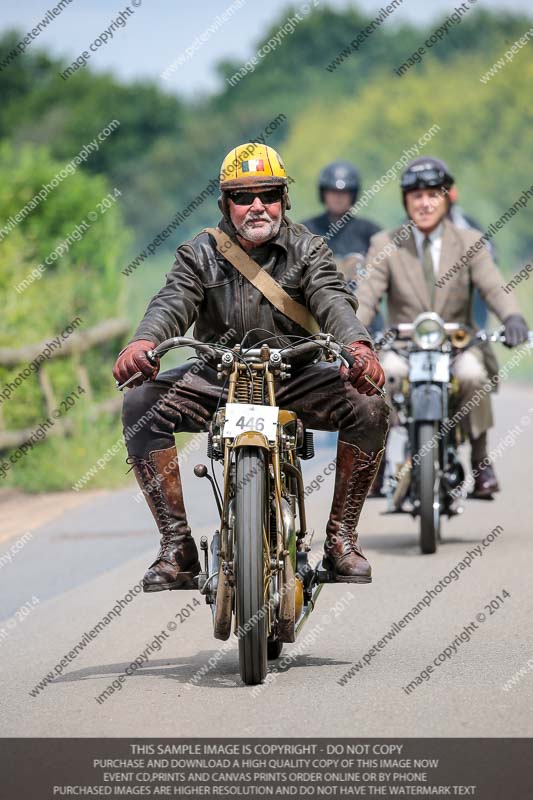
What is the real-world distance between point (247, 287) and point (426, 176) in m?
4.61

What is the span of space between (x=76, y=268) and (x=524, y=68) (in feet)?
220

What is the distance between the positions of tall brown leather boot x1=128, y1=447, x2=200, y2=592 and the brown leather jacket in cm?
55

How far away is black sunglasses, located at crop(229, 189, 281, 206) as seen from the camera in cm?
757

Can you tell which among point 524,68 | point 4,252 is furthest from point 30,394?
point 524,68

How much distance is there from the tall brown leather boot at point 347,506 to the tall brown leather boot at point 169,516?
59 cm

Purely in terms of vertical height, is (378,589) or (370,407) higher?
(370,407)

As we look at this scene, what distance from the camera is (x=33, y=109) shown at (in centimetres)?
9438

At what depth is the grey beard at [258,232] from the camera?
7578 millimetres

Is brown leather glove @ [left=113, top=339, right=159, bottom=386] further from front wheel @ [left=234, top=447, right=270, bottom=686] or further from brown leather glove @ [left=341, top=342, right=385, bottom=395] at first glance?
brown leather glove @ [left=341, top=342, right=385, bottom=395]

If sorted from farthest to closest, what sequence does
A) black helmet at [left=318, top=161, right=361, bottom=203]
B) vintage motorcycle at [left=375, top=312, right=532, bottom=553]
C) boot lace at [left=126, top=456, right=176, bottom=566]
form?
1. black helmet at [left=318, top=161, right=361, bottom=203]
2. vintage motorcycle at [left=375, top=312, right=532, bottom=553]
3. boot lace at [left=126, top=456, right=176, bottom=566]

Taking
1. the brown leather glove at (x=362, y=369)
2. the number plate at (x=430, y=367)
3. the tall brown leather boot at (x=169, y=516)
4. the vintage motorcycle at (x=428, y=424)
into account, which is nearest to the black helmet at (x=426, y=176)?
the vintage motorcycle at (x=428, y=424)

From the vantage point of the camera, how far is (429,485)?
436 inches

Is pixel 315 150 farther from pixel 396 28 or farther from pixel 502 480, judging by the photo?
pixel 502 480

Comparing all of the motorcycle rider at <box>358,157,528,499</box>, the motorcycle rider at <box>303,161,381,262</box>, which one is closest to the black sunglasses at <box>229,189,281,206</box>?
the motorcycle rider at <box>358,157,528,499</box>
